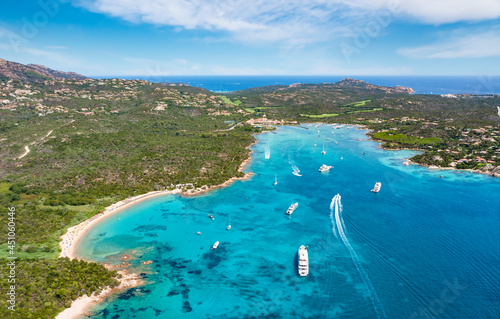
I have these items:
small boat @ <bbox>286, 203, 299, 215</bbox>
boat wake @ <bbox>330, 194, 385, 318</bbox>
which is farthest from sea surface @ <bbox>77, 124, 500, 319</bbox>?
small boat @ <bbox>286, 203, 299, 215</bbox>

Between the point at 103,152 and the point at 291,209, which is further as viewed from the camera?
the point at 103,152

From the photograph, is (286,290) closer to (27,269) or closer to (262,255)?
(262,255)

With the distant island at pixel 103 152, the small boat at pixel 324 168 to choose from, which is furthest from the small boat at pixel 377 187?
the distant island at pixel 103 152

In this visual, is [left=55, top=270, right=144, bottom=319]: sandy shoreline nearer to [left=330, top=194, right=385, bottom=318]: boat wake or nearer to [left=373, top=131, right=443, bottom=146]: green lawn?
[left=330, top=194, right=385, bottom=318]: boat wake

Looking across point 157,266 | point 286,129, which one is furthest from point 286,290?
point 286,129

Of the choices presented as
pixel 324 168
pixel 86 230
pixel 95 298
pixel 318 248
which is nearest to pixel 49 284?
pixel 95 298

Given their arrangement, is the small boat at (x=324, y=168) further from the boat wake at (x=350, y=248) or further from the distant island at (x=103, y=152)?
the distant island at (x=103, y=152)

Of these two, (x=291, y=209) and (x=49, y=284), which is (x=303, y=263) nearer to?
(x=291, y=209)
